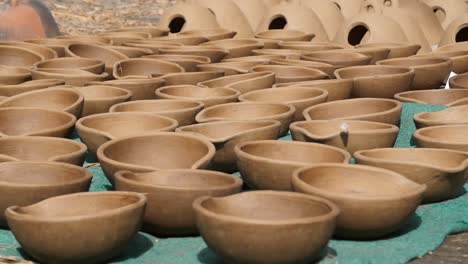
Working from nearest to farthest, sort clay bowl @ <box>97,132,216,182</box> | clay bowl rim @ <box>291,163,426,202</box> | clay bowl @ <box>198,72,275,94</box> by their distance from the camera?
clay bowl rim @ <box>291,163,426,202</box>
clay bowl @ <box>97,132,216,182</box>
clay bowl @ <box>198,72,275,94</box>

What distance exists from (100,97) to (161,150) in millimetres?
1398

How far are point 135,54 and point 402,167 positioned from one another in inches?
154

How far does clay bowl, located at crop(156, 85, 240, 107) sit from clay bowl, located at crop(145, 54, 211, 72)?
94cm

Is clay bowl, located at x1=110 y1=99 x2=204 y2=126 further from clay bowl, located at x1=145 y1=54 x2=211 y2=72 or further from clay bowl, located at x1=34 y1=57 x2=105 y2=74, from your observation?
clay bowl, located at x1=145 y1=54 x2=211 y2=72

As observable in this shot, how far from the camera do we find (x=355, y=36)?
31.6ft

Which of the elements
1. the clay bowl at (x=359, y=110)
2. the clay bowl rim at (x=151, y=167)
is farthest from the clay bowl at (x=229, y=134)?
the clay bowl at (x=359, y=110)

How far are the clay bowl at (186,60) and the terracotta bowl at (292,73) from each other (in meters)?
0.54

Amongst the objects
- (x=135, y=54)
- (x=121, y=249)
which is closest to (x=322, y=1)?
(x=135, y=54)

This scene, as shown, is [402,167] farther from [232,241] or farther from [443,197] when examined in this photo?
[232,241]

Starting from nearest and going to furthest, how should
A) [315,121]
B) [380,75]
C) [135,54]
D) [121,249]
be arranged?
[121,249] < [315,121] < [380,75] < [135,54]

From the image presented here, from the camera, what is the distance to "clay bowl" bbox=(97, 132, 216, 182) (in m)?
4.41

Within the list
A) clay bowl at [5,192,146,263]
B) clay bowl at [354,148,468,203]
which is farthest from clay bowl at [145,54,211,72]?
clay bowl at [5,192,146,263]

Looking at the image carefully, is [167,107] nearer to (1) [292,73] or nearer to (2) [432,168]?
(1) [292,73]

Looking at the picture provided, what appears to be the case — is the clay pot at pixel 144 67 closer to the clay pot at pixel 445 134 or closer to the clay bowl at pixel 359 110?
the clay bowl at pixel 359 110
